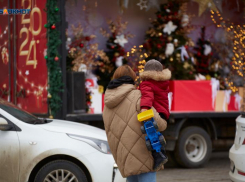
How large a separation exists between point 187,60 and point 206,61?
2.38 feet

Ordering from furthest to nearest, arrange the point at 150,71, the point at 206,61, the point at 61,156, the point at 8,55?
1. the point at 206,61
2. the point at 8,55
3. the point at 61,156
4. the point at 150,71

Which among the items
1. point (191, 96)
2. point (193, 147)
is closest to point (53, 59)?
point (191, 96)

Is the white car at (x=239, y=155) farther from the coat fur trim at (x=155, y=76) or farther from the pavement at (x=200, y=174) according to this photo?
the pavement at (x=200, y=174)

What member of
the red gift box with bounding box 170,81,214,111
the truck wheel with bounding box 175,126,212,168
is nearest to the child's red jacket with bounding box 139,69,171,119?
the truck wheel with bounding box 175,126,212,168

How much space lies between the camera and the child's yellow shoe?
216 inches

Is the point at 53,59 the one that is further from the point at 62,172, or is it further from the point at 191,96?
the point at 191,96

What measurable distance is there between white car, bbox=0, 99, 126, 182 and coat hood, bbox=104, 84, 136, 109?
6.36 feet

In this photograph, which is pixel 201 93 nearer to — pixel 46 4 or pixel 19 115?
pixel 46 4

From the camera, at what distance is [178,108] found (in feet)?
40.1

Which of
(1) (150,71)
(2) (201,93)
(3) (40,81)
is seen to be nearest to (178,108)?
(2) (201,93)

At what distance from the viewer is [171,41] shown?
42.6 feet

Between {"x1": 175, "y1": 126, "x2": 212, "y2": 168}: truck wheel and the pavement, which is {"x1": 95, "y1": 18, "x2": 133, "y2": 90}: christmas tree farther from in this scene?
Answer: the pavement

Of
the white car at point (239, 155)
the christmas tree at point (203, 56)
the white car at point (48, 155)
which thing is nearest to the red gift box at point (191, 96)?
the christmas tree at point (203, 56)

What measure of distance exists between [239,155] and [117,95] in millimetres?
2367
